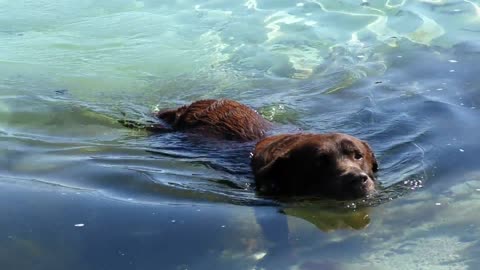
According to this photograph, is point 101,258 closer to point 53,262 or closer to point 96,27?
point 53,262

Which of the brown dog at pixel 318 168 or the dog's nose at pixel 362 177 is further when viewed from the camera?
the brown dog at pixel 318 168

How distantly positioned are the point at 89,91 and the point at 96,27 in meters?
2.80

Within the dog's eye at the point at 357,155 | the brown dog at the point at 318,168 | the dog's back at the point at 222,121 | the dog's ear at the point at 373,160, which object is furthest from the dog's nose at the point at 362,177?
the dog's back at the point at 222,121

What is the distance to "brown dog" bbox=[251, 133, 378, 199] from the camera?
6043 mm

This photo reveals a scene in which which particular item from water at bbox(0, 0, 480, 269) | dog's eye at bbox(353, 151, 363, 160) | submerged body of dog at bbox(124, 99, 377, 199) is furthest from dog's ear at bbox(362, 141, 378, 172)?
dog's eye at bbox(353, 151, 363, 160)

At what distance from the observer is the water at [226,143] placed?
4941 mm

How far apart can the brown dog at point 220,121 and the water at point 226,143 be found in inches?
7.3

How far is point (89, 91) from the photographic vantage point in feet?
32.3

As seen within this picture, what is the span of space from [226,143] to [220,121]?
0.32m

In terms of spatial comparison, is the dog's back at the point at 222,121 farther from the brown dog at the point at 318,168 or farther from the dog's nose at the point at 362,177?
the dog's nose at the point at 362,177

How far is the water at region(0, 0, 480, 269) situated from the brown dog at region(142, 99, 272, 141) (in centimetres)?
18

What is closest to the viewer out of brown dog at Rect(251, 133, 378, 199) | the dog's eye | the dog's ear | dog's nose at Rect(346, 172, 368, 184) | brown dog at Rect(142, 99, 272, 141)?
dog's nose at Rect(346, 172, 368, 184)

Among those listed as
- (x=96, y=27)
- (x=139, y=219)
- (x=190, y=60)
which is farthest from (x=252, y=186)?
(x=96, y=27)

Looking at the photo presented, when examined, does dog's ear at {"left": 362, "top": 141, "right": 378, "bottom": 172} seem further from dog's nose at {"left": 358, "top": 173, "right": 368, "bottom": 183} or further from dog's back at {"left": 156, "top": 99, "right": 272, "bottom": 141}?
dog's back at {"left": 156, "top": 99, "right": 272, "bottom": 141}
